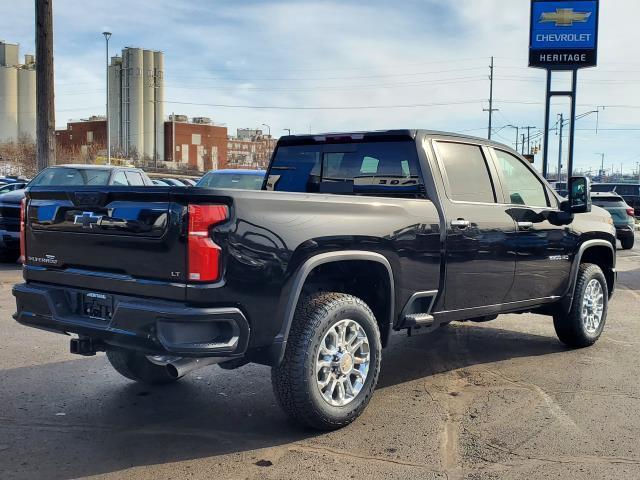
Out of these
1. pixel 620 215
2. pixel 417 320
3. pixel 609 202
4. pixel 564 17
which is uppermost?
pixel 564 17

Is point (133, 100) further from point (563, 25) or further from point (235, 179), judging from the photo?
point (235, 179)

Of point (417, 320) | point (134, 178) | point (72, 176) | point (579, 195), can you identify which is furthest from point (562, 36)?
point (417, 320)

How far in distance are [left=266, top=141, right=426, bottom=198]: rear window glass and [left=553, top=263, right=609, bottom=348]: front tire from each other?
2.52 metres

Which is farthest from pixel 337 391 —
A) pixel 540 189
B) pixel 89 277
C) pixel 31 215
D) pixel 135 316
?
pixel 540 189

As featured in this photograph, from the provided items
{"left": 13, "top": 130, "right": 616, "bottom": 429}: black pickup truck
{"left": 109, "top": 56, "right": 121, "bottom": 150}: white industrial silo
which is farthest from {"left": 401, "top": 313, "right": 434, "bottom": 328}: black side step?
{"left": 109, "top": 56, "right": 121, "bottom": 150}: white industrial silo

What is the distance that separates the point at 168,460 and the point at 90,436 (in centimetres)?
67

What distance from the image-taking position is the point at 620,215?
758 inches

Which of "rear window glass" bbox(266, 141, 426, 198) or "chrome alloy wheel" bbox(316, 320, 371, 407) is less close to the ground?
"rear window glass" bbox(266, 141, 426, 198)

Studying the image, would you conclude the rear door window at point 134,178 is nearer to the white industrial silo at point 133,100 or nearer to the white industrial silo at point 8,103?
the white industrial silo at point 133,100

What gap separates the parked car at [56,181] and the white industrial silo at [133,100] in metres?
88.6

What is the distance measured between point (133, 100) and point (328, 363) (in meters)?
105

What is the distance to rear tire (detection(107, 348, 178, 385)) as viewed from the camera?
5.18 meters

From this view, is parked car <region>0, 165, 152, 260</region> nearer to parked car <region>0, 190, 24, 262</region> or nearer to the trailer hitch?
parked car <region>0, 190, 24, 262</region>

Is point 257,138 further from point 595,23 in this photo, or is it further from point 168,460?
point 168,460
